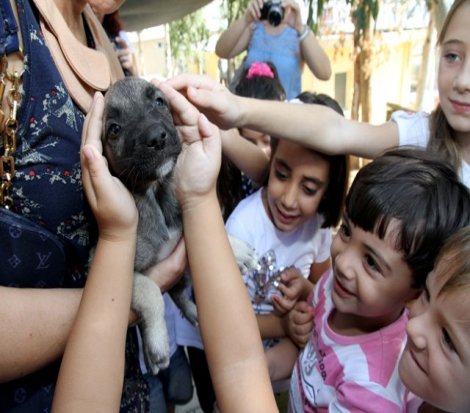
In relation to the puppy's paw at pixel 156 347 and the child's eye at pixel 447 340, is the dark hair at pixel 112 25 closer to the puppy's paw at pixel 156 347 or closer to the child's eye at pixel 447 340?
the puppy's paw at pixel 156 347

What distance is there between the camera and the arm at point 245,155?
2.00 metres

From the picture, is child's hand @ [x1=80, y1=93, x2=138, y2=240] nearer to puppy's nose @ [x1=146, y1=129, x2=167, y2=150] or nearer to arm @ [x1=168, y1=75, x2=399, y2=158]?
puppy's nose @ [x1=146, y1=129, x2=167, y2=150]

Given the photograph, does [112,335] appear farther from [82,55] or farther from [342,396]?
→ [82,55]

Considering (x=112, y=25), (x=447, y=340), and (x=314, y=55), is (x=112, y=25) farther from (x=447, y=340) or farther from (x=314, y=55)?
(x=447, y=340)

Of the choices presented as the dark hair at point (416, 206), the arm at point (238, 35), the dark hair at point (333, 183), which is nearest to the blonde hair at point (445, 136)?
the dark hair at point (416, 206)

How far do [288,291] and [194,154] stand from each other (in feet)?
2.45

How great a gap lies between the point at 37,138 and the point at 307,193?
3.75 ft

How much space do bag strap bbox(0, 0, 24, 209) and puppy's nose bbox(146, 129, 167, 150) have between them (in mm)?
447

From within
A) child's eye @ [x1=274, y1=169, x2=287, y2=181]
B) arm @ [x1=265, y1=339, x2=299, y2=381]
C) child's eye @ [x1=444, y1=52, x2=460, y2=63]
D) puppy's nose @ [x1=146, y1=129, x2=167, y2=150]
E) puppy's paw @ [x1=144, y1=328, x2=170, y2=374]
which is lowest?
arm @ [x1=265, y1=339, x2=299, y2=381]

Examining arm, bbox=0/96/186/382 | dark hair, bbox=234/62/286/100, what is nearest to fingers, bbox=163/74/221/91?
arm, bbox=0/96/186/382

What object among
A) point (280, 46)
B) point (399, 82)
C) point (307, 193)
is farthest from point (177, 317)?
point (399, 82)

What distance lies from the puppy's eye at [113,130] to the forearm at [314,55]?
2.55m

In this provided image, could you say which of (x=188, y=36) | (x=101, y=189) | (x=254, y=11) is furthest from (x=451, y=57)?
(x=188, y=36)

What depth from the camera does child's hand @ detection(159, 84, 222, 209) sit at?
128cm
